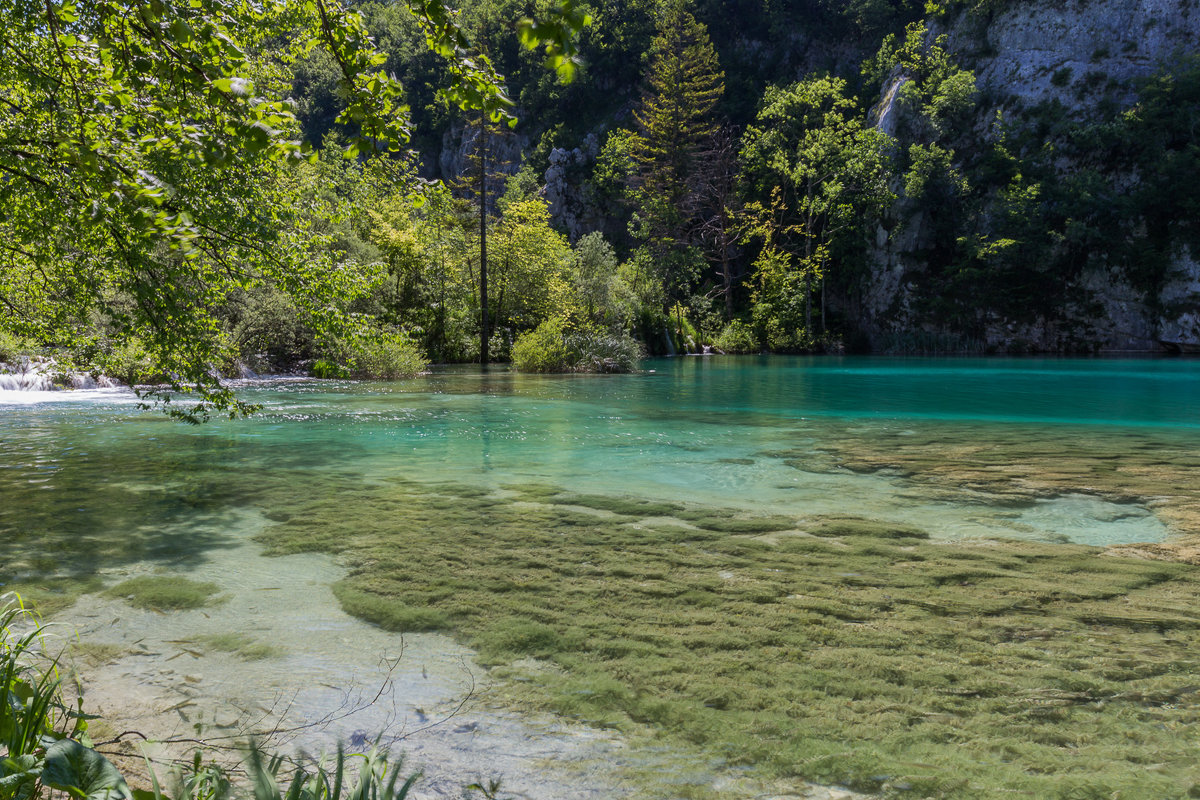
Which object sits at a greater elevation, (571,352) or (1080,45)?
(1080,45)

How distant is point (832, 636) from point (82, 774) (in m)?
3.25

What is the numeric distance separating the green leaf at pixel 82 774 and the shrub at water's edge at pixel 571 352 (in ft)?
85.7

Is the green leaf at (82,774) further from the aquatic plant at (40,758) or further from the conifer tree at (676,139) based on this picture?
the conifer tree at (676,139)

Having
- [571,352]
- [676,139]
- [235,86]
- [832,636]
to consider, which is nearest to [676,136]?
[676,139]

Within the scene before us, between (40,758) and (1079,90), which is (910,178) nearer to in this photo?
(1079,90)

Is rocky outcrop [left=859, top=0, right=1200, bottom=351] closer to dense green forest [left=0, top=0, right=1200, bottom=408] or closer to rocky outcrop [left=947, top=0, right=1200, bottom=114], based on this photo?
rocky outcrop [left=947, top=0, right=1200, bottom=114]

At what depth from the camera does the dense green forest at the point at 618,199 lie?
14.8ft

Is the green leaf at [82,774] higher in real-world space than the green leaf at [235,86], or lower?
lower

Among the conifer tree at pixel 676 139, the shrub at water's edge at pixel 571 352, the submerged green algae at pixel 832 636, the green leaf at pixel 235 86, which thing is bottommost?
the submerged green algae at pixel 832 636

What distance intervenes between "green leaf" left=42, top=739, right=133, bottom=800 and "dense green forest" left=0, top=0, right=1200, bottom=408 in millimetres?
1772

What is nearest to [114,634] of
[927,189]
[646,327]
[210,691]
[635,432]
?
[210,691]

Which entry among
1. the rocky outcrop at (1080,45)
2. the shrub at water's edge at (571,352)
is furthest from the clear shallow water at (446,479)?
the rocky outcrop at (1080,45)

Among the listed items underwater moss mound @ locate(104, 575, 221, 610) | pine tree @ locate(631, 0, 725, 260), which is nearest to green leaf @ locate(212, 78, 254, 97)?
underwater moss mound @ locate(104, 575, 221, 610)

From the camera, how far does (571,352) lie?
28.3 meters
